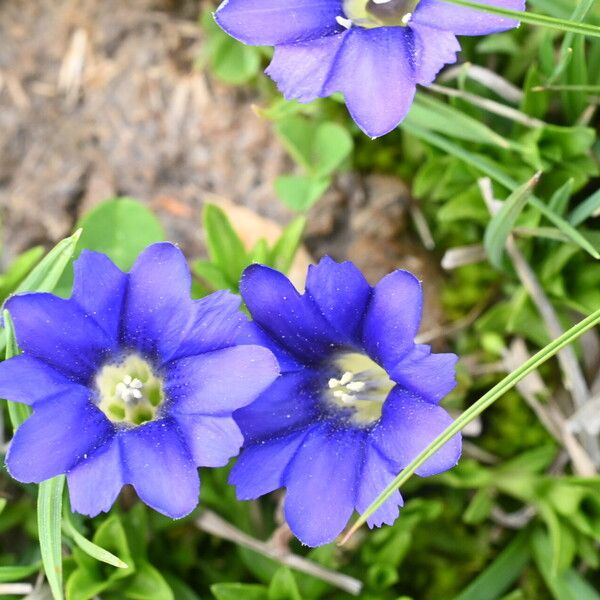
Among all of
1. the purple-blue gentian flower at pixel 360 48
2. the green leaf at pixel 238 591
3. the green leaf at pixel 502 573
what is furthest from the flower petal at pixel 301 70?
the green leaf at pixel 502 573

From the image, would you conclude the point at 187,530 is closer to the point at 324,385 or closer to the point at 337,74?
the point at 324,385

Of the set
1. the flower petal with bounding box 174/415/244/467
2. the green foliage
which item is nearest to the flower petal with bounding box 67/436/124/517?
the flower petal with bounding box 174/415/244/467

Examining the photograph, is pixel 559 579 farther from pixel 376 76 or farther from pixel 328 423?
pixel 376 76

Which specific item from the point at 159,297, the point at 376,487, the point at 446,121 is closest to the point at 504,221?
the point at 446,121

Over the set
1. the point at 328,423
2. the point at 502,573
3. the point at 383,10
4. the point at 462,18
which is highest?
the point at 462,18

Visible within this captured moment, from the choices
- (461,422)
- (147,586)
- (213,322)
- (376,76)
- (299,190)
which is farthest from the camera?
(299,190)

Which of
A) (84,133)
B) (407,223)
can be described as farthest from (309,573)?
(84,133)
